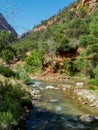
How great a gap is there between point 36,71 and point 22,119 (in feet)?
165

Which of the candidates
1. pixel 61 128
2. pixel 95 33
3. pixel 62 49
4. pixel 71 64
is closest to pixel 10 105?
pixel 61 128

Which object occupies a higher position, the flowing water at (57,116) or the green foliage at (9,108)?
the green foliage at (9,108)

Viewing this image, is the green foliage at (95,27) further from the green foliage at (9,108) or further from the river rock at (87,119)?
the river rock at (87,119)

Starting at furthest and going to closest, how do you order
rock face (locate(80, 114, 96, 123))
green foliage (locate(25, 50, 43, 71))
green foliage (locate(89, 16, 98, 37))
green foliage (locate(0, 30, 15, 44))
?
green foliage (locate(25, 50, 43, 71)), green foliage (locate(89, 16, 98, 37)), rock face (locate(80, 114, 96, 123)), green foliage (locate(0, 30, 15, 44))

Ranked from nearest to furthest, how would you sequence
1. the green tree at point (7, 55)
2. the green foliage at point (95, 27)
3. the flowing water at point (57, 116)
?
1. the flowing water at point (57, 116)
2. the green foliage at point (95, 27)
3. the green tree at point (7, 55)

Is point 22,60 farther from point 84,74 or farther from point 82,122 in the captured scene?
point 82,122

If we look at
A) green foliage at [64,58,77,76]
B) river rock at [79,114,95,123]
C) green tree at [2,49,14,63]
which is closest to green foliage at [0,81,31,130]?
river rock at [79,114,95,123]

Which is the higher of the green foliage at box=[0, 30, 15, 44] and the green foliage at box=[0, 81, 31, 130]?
the green foliage at box=[0, 30, 15, 44]

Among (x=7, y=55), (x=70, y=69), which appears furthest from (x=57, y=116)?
(x=7, y=55)

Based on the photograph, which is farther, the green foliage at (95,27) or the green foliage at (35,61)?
the green foliage at (35,61)

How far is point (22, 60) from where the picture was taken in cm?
9444

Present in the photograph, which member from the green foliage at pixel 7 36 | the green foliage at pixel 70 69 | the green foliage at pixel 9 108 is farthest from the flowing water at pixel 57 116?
the green foliage at pixel 70 69

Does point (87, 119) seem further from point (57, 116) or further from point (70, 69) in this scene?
point (70, 69)

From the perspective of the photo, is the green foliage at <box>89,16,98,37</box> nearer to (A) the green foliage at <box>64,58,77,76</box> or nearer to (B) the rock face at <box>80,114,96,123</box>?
(A) the green foliage at <box>64,58,77,76</box>
